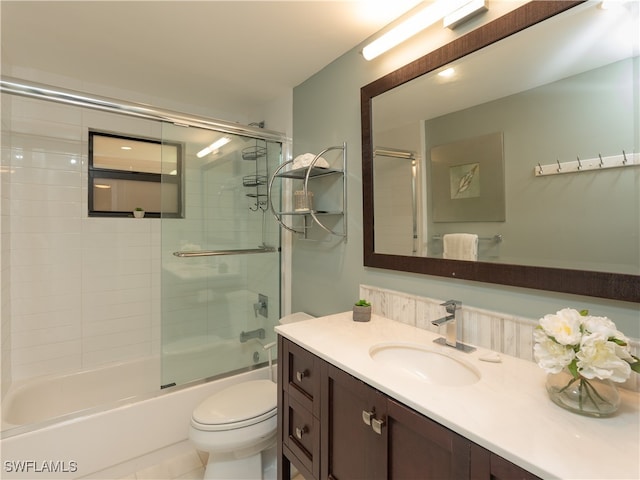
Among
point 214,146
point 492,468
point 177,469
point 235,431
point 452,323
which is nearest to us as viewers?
point 492,468

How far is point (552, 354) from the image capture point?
2.48 ft

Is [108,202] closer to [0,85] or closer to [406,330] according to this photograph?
[0,85]

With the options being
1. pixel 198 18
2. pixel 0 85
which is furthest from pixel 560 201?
pixel 0 85

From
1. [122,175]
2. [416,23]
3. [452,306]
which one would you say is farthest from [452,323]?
[122,175]

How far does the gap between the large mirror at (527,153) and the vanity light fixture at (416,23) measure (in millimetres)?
112

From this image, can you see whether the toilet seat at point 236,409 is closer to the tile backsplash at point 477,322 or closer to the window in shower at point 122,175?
the tile backsplash at point 477,322

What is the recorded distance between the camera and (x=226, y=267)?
2207 millimetres

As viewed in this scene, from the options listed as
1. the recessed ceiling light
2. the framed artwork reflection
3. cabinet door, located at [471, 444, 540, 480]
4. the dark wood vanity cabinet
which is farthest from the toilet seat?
the recessed ceiling light

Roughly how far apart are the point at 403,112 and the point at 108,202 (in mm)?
2315

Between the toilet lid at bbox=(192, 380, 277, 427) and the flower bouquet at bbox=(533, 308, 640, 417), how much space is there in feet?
4.16

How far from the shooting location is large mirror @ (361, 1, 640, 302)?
34.5 inches

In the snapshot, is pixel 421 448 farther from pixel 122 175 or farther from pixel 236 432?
pixel 122 175

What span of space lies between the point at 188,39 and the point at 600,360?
2.14 m

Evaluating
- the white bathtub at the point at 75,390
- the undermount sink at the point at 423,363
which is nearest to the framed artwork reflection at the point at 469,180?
the undermount sink at the point at 423,363
